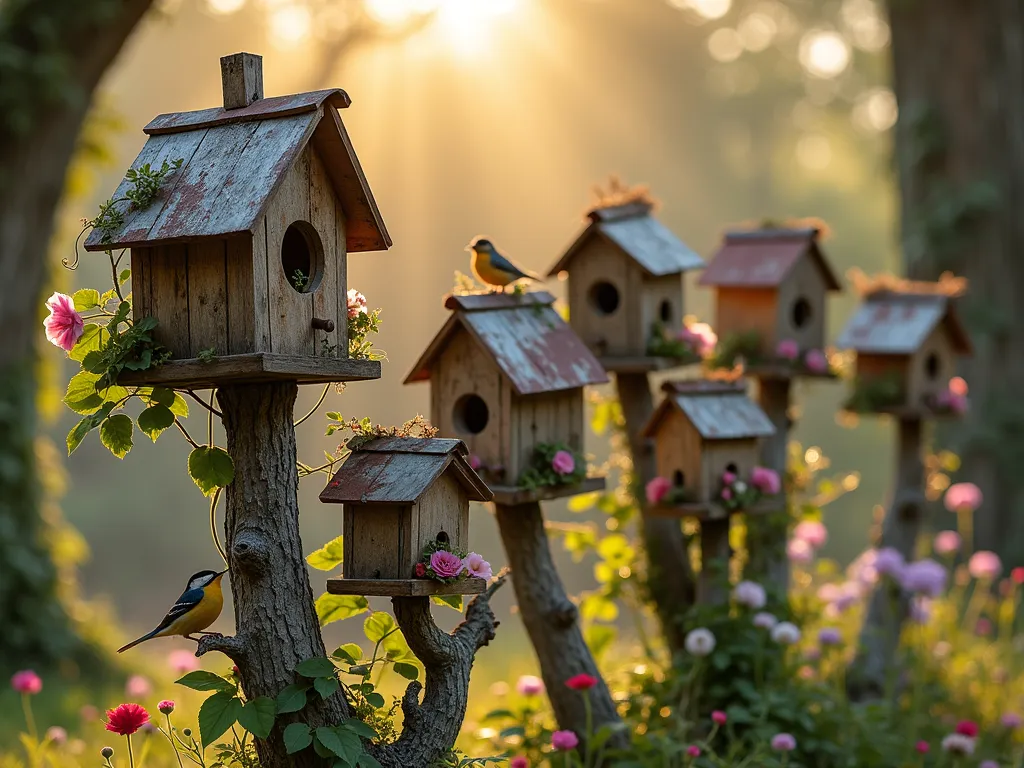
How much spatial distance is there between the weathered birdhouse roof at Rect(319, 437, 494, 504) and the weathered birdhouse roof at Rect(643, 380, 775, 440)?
6.14ft

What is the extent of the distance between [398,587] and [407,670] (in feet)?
1.64

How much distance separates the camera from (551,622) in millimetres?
5375

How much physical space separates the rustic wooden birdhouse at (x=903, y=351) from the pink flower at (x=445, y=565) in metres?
4.05

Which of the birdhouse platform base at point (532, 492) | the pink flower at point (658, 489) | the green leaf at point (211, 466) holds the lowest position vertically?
the pink flower at point (658, 489)

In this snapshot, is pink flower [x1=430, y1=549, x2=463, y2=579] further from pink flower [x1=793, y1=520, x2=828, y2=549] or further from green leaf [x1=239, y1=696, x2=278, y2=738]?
pink flower [x1=793, y1=520, x2=828, y2=549]

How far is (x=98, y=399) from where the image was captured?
372 cm

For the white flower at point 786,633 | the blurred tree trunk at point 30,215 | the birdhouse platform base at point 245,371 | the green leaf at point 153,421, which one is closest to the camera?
the birdhouse platform base at point 245,371

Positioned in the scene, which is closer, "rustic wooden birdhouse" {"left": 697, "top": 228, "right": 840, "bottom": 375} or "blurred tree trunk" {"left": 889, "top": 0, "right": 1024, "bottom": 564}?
"rustic wooden birdhouse" {"left": 697, "top": 228, "right": 840, "bottom": 375}

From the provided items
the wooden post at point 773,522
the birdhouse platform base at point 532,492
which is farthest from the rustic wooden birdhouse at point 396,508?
the wooden post at point 773,522

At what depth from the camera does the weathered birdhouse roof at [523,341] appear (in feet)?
16.1

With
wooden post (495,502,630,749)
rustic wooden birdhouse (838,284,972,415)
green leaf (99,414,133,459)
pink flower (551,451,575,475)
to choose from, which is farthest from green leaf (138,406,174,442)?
rustic wooden birdhouse (838,284,972,415)

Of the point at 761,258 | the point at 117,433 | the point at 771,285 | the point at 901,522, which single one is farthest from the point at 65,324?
the point at 901,522

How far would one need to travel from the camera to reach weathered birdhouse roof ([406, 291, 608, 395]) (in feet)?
16.1

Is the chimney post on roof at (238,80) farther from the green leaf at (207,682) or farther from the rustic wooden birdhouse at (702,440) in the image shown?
the rustic wooden birdhouse at (702,440)
